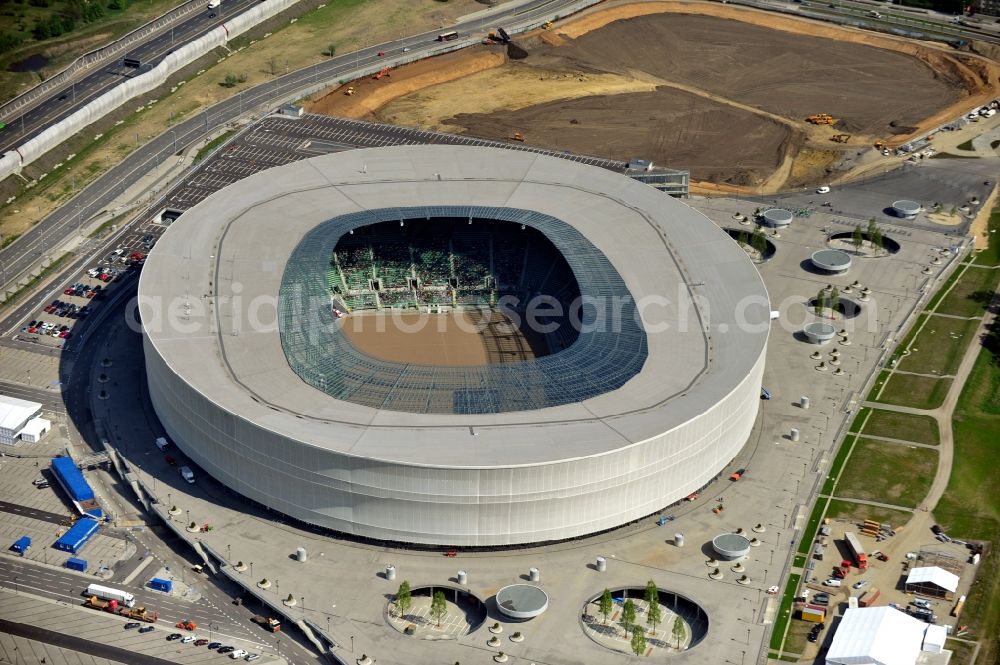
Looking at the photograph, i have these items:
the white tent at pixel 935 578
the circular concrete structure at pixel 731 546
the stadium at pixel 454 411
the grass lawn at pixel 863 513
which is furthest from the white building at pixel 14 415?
the white tent at pixel 935 578

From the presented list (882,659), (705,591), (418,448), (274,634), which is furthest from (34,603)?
(882,659)

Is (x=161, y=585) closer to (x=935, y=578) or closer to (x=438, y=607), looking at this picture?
(x=438, y=607)

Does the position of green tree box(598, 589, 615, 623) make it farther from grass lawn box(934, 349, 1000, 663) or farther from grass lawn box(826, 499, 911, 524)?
grass lawn box(934, 349, 1000, 663)

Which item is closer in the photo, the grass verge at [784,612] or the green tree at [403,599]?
the green tree at [403,599]

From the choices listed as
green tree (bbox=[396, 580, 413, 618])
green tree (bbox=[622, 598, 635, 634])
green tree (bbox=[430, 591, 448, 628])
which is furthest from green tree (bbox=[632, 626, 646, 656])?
green tree (bbox=[396, 580, 413, 618])

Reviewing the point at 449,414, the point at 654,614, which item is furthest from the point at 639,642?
the point at 449,414

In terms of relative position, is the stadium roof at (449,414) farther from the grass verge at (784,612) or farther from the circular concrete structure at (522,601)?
the grass verge at (784,612)
